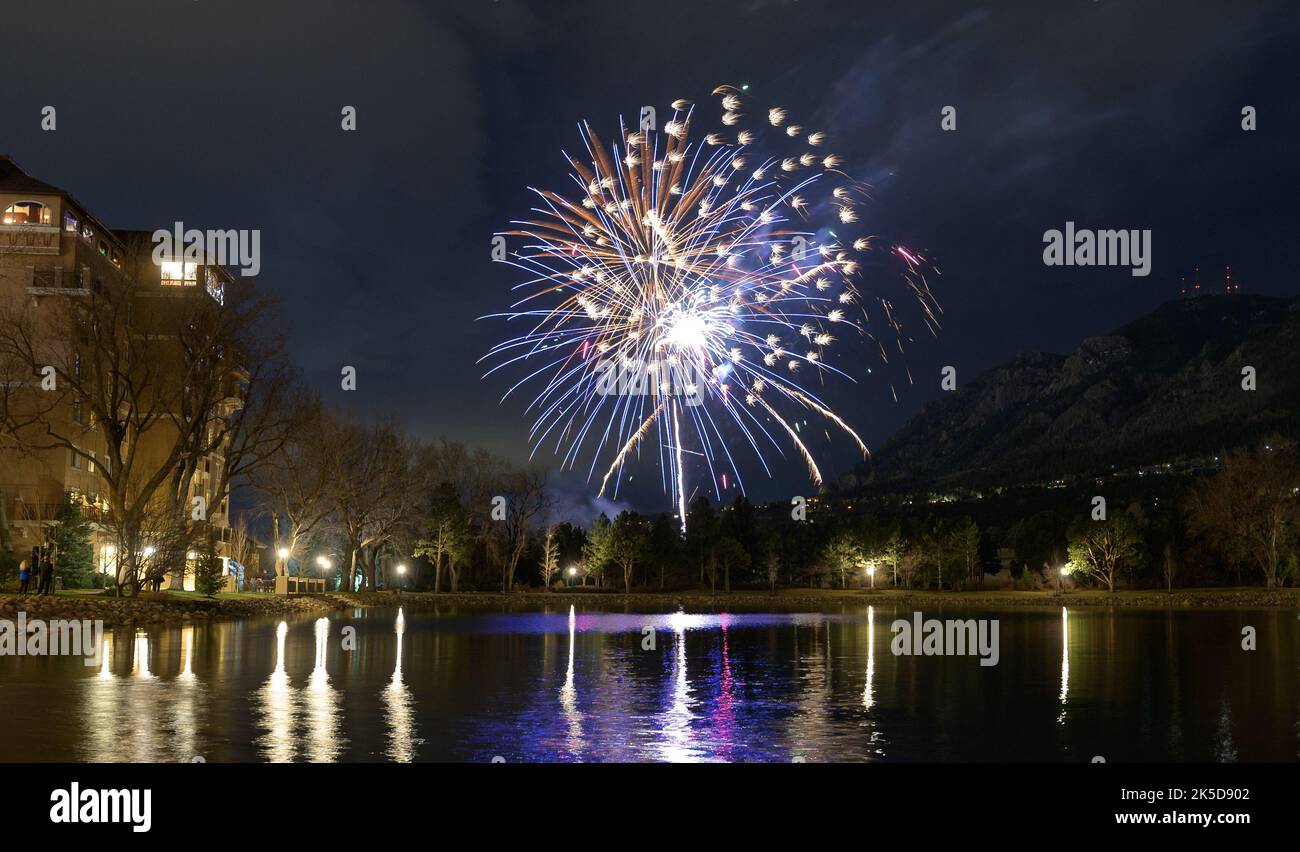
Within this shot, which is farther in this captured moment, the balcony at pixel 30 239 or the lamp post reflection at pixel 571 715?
the balcony at pixel 30 239

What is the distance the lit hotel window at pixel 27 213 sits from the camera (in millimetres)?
61500

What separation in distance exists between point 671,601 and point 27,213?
2258 inches

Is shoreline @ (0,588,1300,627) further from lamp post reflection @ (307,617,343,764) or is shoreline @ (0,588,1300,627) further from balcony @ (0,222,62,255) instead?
lamp post reflection @ (307,617,343,764)

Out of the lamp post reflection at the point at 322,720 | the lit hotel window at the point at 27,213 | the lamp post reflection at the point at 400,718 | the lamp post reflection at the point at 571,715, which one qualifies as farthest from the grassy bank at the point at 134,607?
the lit hotel window at the point at 27,213

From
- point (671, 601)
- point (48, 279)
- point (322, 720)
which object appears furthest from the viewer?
point (671, 601)

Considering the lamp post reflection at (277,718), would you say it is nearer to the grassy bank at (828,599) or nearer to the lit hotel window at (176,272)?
the grassy bank at (828,599)

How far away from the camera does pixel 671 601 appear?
9600cm

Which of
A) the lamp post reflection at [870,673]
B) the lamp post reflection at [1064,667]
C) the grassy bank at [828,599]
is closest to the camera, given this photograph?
the lamp post reflection at [1064,667]

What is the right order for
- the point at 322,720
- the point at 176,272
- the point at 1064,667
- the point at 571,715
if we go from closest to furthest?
the point at 322,720 < the point at 571,715 < the point at 1064,667 < the point at 176,272

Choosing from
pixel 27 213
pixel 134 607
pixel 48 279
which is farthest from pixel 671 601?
pixel 27 213

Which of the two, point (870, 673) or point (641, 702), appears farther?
point (870, 673)

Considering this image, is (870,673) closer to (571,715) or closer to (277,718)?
(571,715)

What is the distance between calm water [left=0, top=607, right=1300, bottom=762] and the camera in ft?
50.1

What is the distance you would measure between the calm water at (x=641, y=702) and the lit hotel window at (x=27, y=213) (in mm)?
34806
